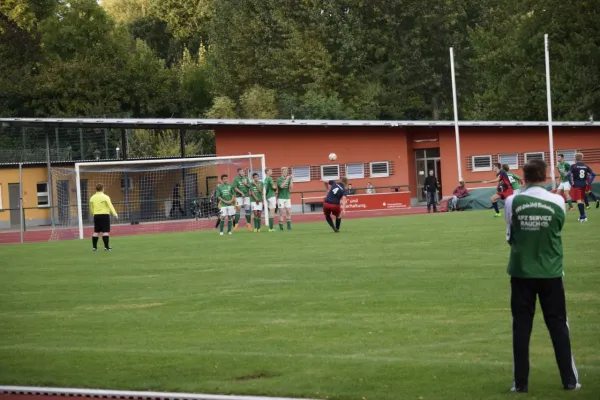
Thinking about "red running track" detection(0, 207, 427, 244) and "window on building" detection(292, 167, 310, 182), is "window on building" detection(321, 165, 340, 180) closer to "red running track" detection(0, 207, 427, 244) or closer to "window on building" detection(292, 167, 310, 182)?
"window on building" detection(292, 167, 310, 182)

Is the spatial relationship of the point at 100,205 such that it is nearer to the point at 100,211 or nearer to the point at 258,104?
the point at 100,211

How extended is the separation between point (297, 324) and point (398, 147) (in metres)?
49.0

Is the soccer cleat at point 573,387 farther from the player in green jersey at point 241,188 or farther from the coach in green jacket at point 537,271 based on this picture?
the player in green jersey at point 241,188

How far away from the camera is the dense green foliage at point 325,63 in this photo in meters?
73.7

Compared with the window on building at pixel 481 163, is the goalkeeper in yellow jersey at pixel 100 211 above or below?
below

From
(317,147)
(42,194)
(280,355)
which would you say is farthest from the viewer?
(42,194)

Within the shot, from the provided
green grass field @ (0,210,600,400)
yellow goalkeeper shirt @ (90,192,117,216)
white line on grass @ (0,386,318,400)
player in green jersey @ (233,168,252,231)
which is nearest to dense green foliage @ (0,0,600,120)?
player in green jersey @ (233,168,252,231)

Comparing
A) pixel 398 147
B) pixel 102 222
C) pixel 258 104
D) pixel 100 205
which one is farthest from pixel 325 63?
pixel 102 222

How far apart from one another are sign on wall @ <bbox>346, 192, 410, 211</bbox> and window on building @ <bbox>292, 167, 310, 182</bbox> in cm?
543

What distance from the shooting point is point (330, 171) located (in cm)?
6100

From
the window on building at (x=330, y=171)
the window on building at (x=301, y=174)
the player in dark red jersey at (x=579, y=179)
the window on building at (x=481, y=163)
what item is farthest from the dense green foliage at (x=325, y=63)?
the player in dark red jersey at (x=579, y=179)

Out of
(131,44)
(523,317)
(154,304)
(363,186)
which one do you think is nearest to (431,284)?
(154,304)

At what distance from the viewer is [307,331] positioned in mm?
13219

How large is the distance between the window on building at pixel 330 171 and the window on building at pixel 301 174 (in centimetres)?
88
